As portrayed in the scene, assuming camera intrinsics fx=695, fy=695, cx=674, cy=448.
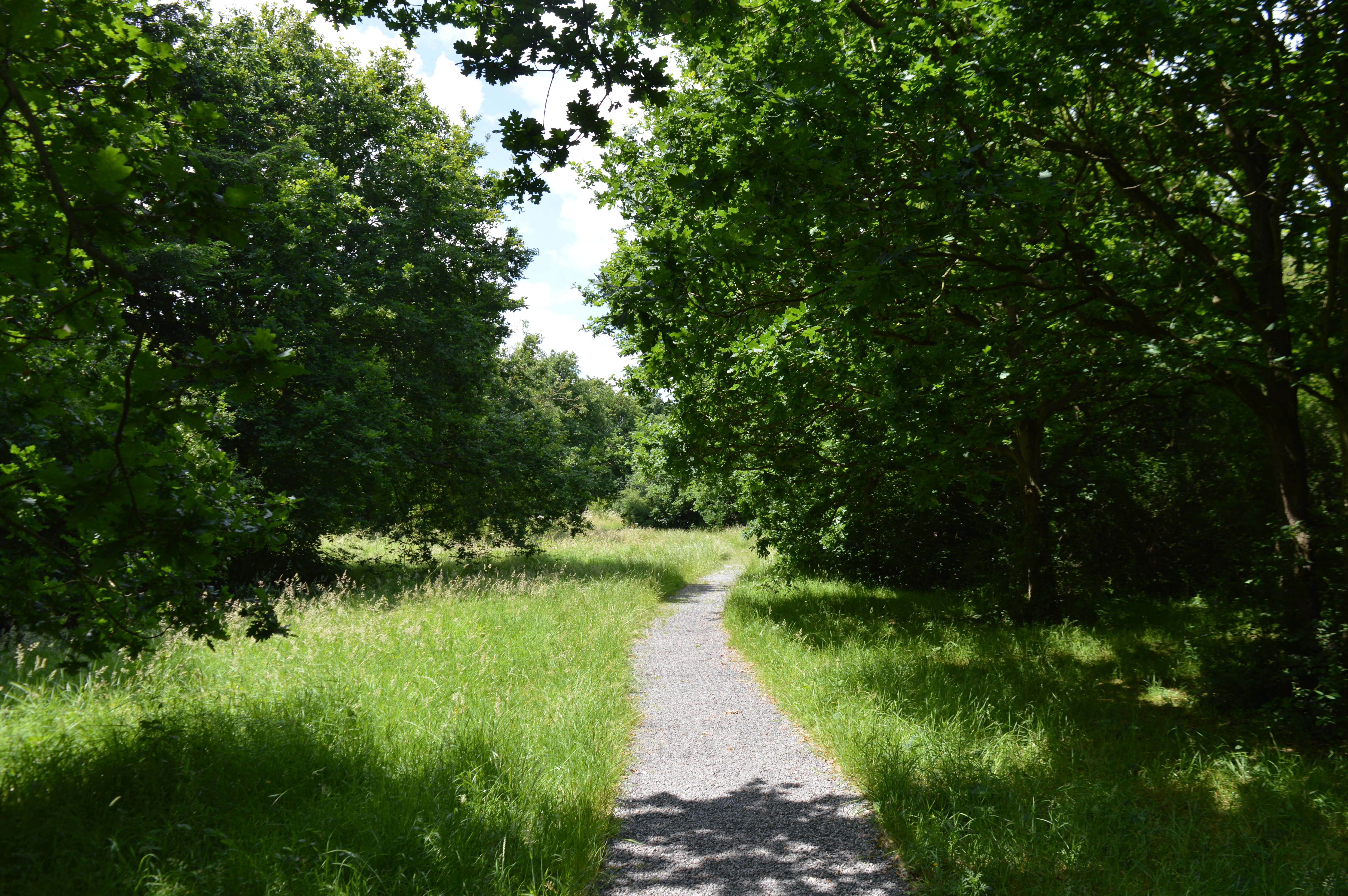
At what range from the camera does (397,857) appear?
3.70 metres

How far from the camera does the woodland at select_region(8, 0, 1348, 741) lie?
138 inches

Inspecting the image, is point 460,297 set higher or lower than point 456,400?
higher

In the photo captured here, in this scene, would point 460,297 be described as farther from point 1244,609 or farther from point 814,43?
point 1244,609

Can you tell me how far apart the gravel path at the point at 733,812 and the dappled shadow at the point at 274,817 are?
0.46 meters

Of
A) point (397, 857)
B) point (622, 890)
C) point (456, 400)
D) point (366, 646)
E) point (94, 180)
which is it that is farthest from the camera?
point (456, 400)

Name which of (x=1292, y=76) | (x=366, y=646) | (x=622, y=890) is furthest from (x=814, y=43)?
(x=366, y=646)

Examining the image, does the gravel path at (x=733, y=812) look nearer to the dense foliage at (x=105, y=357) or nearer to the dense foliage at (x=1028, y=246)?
the dense foliage at (x=105, y=357)

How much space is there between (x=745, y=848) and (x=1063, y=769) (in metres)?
2.55

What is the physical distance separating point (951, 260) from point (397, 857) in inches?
247

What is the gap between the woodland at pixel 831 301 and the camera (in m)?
3.50

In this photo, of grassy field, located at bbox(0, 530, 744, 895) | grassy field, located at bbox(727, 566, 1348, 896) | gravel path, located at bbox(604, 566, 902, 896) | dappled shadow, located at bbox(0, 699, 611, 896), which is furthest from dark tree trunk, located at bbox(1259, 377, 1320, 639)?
dappled shadow, located at bbox(0, 699, 611, 896)

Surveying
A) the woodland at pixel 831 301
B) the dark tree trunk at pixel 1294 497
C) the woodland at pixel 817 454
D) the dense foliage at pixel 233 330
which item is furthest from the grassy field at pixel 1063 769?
the dense foliage at pixel 233 330

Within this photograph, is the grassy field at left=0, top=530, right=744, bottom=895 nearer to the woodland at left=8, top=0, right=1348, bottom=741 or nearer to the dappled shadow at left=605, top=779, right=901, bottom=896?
the dappled shadow at left=605, top=779, right=901, bottom=896

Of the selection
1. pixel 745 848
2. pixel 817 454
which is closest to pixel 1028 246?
pixel 817 454
